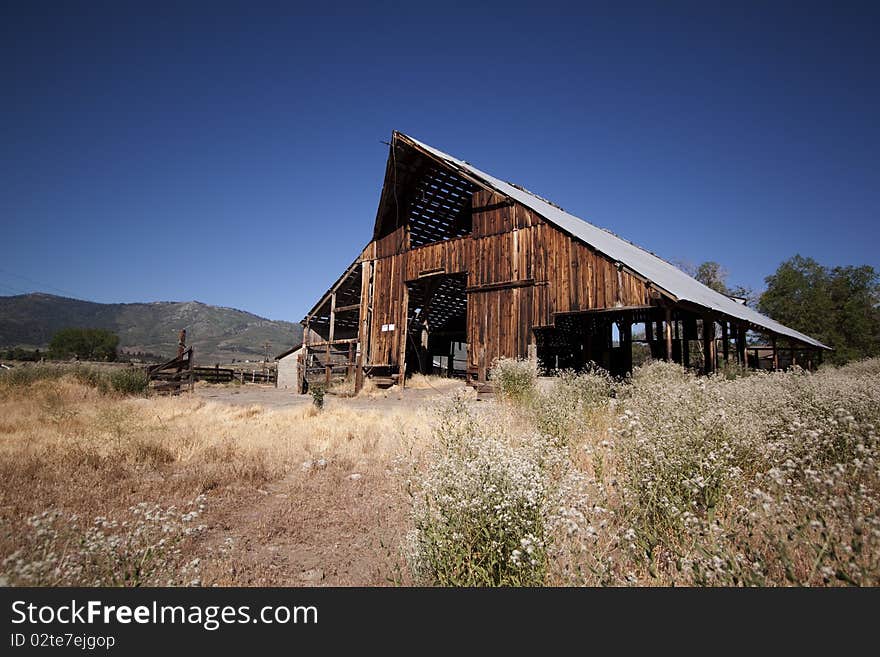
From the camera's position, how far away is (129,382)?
17.2 m

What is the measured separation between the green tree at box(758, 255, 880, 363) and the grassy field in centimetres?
4140

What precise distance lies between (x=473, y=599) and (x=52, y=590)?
2276mm

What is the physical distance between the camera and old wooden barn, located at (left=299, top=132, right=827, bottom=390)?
566 inches

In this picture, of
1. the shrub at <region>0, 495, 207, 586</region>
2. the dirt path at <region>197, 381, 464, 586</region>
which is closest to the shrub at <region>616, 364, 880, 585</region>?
the dirt path at <region>197, 381, 464, 586</region>

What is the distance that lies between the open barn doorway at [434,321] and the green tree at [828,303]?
31.5 m

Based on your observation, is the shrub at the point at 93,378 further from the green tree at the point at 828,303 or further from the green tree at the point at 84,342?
the green tree at the point at 84,342

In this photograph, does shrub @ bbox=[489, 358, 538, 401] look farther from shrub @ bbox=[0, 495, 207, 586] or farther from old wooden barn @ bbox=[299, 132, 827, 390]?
shrub @ bbox=[0, 495, 207, 586]

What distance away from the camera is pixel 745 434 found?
148 inches

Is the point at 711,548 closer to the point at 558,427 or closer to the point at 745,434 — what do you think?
the point at 745,434

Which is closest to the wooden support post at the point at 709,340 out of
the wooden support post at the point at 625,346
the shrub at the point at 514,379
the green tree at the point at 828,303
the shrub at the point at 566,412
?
the wooden support post at the point at 625,346

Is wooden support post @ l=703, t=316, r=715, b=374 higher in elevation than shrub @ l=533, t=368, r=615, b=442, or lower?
higher

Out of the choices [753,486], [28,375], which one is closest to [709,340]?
[753,486]

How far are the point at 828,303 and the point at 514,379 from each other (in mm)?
40911

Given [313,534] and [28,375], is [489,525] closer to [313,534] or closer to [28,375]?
[313,534]
